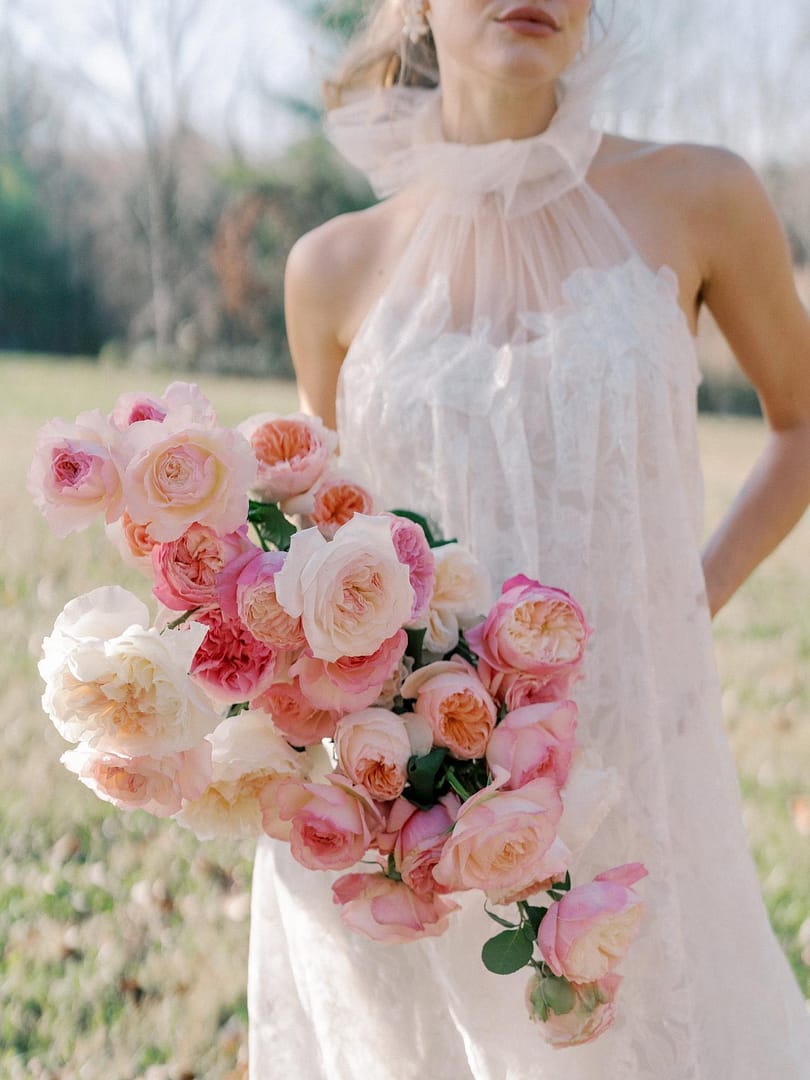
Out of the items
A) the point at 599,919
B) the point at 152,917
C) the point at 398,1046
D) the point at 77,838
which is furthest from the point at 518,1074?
the point at 77,838

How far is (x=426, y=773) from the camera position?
1.08 metres

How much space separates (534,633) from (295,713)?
25 cm

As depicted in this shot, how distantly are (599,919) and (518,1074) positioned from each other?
78cm

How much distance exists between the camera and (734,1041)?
1.79 meters

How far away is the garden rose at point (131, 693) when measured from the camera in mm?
990

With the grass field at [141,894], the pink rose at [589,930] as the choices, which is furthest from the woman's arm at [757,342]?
the grass field at [141,894]

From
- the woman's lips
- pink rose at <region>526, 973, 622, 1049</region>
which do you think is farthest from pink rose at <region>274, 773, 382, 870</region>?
the woman's lips

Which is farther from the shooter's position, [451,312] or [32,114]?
[32,114]

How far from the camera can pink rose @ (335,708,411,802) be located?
1057mm

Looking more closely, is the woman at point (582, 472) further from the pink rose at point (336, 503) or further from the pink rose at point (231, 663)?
the pink rose at point (231, 663)

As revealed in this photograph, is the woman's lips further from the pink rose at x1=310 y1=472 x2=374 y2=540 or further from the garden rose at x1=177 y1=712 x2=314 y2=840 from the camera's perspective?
the garden rose at x1=177 y1=712 x2=314 y2=840

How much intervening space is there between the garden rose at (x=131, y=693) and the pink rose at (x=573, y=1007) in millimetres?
424

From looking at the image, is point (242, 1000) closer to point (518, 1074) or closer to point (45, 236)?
point (518, 1074)

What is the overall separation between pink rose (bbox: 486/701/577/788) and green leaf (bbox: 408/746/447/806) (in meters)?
0.05
